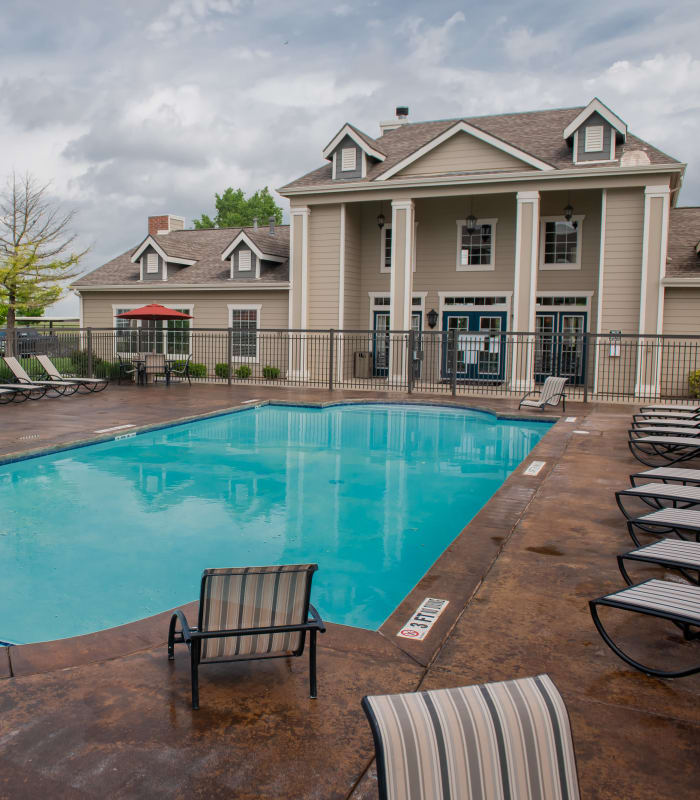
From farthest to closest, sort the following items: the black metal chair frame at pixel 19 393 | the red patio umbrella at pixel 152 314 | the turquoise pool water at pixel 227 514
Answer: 1. the red patio umbrella at pixel 152 314
2. the black metal chair frame at pixel 19 393
3. the turquoise pool water at pixel 227 514

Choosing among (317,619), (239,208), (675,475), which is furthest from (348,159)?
(239,208)

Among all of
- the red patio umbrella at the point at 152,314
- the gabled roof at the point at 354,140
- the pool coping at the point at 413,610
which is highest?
the gabled roof at the point at 354,140

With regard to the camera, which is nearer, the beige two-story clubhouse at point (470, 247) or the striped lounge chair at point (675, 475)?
the striped lounge chair at point (675, 475)

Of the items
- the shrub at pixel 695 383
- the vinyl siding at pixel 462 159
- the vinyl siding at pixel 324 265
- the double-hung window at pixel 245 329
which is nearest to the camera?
the shrub at pixel 695 383

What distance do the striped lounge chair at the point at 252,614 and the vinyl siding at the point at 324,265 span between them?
18975 mm

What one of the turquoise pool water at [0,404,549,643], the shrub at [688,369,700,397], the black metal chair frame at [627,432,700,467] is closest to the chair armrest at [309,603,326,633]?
the turquoise pool water at [0,404,549,643]

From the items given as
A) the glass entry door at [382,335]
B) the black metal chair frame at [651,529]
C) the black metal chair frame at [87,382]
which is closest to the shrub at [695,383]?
the glass entry door at [382,335]

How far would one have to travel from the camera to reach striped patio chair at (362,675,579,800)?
6.03 ft

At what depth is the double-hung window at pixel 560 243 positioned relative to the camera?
21.2m

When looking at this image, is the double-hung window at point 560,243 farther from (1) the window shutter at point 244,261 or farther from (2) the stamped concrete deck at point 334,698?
(2) the stamped concrete deck at point 334,698

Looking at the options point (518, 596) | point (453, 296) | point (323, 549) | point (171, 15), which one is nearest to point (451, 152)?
point (453, 296)

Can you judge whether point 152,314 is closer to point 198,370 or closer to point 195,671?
point 198,370

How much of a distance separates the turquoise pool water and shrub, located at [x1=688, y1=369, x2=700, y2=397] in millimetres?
7068

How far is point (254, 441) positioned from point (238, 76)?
1062cm
